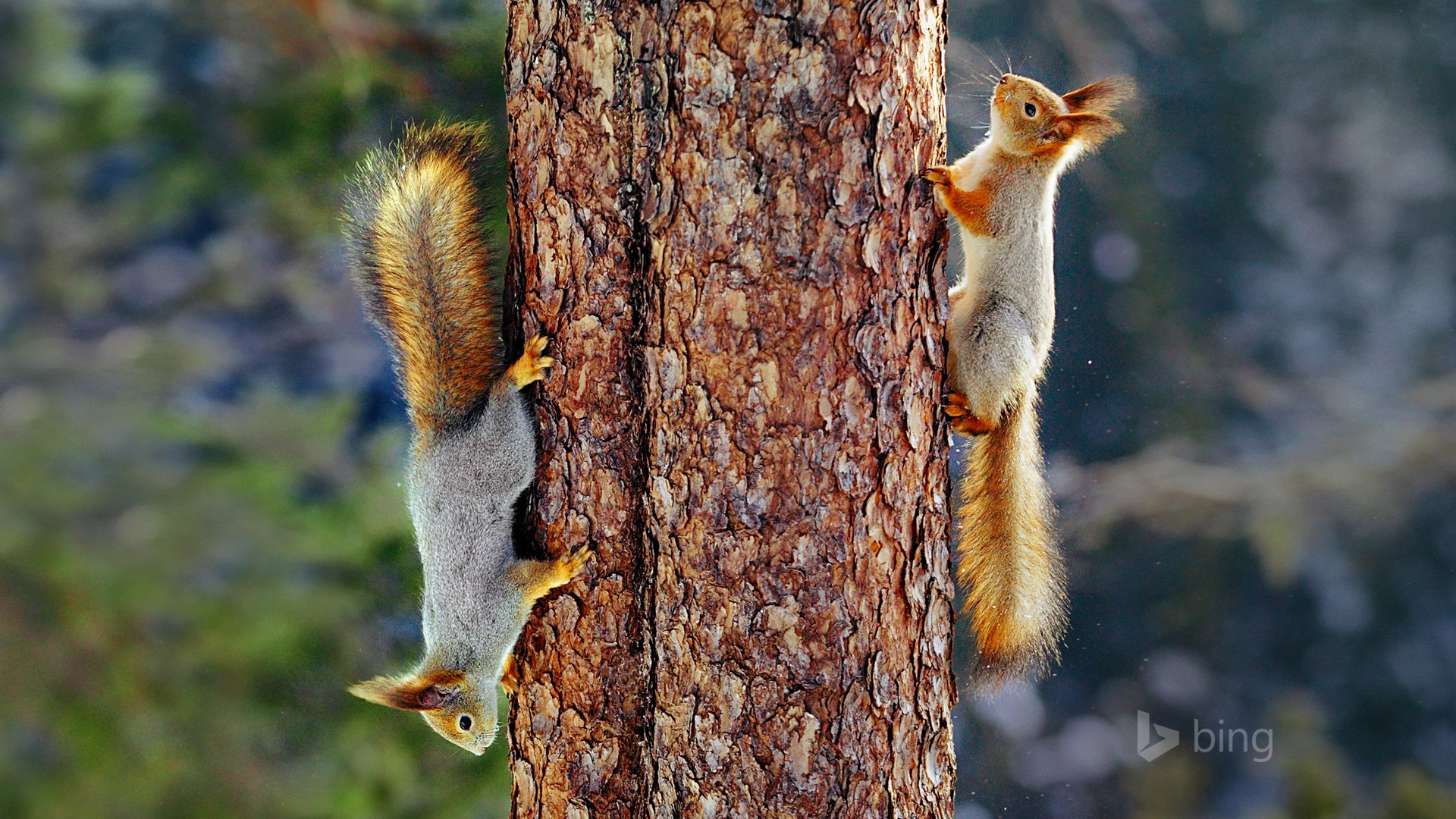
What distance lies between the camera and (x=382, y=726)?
1.67 metres

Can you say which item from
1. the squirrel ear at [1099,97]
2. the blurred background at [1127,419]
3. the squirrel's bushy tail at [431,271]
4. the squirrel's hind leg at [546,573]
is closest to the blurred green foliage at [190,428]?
the blurred background at [1127,419]

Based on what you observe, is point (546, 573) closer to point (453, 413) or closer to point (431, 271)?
point (453, 413)

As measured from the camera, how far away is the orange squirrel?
1.23 metres

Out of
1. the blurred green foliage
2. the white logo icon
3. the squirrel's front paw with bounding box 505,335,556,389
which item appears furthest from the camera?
the white logo icon

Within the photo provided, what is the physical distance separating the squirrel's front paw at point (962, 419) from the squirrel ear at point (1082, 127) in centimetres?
38

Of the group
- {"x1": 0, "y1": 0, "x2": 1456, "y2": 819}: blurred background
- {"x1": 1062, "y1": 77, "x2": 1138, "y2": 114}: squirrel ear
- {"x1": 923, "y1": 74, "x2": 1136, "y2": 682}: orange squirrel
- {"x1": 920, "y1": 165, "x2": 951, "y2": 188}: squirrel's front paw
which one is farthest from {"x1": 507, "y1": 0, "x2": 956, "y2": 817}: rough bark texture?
{"x1": 0, "y1": 0, "x2": 1456, "y2": 819}: blurred background

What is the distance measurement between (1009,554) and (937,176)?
1.77 ft

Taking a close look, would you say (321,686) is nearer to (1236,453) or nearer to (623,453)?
(623,453)

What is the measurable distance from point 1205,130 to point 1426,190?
0.43m

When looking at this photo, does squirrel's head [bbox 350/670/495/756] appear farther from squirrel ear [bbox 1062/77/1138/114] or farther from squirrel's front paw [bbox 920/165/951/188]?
squirrel ear [bbox 1062/77/1138/114]

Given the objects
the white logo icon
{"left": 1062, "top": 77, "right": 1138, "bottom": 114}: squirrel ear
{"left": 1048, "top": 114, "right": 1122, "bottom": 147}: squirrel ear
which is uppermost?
{"left": 1062, "top": 77, "right": 1138, "bottom": 114}: squirrel ear

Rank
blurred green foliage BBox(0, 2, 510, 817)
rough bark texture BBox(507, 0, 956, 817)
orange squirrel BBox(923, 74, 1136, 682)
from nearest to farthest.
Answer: rough bark texture BBox(507, 0, 956, 817)
orange squirrel BBox(923, 74, 1136, 682)
blurred green foliage BBox(0, 2, 510, 817)

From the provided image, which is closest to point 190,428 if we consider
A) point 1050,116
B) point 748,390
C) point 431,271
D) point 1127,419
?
point 431,271

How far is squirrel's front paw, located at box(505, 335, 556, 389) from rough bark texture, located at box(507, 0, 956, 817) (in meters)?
0.03
